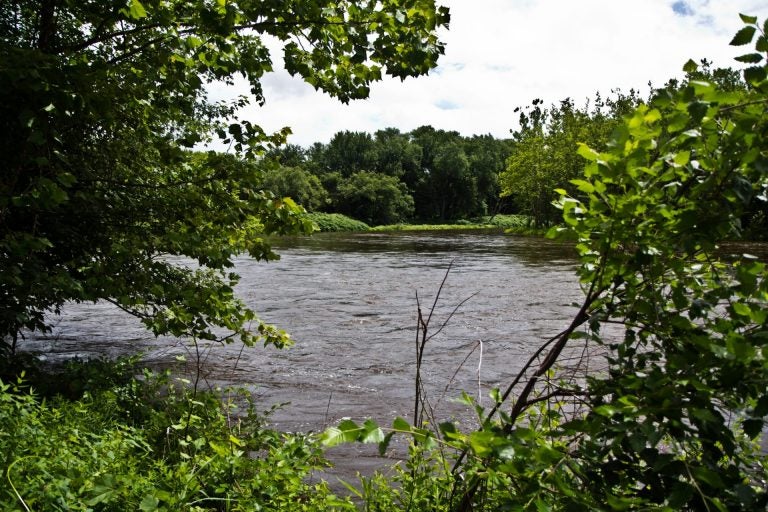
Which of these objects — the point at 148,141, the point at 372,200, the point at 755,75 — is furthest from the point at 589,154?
the point at 372,200

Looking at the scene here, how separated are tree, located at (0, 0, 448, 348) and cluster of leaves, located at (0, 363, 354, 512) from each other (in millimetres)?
878

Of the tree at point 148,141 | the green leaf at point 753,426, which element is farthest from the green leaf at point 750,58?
the tree at point 148,141

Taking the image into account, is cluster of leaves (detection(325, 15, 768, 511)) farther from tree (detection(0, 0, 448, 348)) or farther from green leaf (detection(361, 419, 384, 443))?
tree (detection(0, 0, 448, 348))

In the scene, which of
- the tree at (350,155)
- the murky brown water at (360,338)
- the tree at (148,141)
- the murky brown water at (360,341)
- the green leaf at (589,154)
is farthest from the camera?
the tree at (350,155)

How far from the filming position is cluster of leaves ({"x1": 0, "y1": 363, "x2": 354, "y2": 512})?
2812mm

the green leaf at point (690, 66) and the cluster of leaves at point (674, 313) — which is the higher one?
the green leaf at point (690, 66)

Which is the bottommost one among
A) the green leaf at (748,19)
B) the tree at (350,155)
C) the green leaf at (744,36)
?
the green leaf at (744,36)

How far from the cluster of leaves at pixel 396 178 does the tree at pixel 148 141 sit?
7399 centimetres

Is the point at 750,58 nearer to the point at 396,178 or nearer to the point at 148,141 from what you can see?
the point at 148,141

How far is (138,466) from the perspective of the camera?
370 centimetres

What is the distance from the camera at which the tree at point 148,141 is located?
12.7 ft

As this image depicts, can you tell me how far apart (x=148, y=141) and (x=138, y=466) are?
341 centimetres

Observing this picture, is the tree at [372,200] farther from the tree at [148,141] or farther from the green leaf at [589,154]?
the green leaf at [589,154]

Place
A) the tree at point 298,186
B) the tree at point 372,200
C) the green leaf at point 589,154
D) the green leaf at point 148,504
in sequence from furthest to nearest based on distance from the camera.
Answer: the tree at point 372,200 < the tree at point 298,186 < the green leaf at point 148,504 < the green leaf at point 589,154
